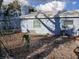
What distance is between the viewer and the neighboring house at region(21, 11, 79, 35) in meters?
27.6

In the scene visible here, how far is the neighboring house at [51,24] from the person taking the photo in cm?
2761

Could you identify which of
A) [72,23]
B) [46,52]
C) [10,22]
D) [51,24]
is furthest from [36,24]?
[46,52]

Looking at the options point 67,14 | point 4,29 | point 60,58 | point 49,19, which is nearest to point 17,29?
point 4,29

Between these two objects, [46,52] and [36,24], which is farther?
[36,24]

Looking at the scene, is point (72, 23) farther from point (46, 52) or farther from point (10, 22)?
point (46, 52)

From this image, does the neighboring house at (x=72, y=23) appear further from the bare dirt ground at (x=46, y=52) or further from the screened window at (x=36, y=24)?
the bare dirt ground at (x=46, y=52)

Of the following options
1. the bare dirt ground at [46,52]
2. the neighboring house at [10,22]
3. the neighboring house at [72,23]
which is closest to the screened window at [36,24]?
the neighboring house at [10,22]

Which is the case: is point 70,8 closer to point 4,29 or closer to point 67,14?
point 67,14

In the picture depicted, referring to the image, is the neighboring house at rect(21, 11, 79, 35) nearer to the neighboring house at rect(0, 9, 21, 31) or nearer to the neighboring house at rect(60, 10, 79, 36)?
the neighboring house at rect(60, 10, 79, 36)

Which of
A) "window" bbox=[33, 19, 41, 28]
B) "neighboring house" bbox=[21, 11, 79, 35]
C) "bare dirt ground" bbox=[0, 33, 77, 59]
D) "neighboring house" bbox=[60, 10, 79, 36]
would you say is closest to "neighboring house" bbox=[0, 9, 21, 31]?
"neighboring house" bbox=[21, 11, 79, 35]

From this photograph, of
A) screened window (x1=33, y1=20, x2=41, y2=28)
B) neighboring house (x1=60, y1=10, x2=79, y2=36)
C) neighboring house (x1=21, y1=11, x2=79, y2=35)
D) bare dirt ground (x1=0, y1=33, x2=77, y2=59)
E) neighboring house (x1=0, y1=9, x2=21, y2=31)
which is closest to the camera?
bare dirt ground (x1=0, y1=33, x2=77, y2=59)

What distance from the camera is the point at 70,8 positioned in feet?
100

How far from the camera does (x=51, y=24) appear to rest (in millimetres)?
28672

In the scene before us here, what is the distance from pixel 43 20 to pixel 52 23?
40.4 inches
